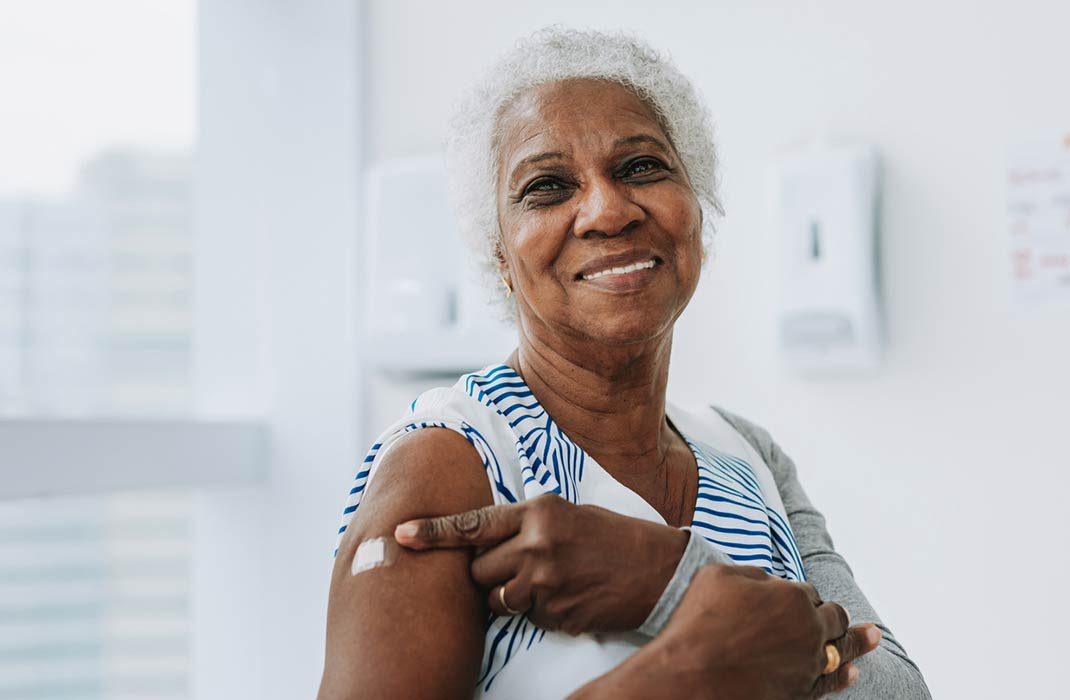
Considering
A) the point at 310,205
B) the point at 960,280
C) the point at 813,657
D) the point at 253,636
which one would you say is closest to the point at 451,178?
the point at 813,657

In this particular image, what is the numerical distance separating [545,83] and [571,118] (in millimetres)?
54

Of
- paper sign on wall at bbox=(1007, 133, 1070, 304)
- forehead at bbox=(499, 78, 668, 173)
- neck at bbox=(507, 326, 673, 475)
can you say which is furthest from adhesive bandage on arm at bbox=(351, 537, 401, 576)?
paper sign on wall at bbox=(1007, 133, 1070, 304)

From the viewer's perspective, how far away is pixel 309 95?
2129mm

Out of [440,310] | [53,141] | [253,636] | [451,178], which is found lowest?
[253,636]

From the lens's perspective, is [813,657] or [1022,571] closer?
[813,657]

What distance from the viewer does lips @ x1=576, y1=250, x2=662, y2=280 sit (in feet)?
3.36

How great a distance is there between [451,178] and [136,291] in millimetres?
1347

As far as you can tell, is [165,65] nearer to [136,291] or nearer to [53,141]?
[53,141]

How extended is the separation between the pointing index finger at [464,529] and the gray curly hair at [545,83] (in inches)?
17.1

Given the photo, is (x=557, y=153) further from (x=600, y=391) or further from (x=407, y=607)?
(x=407, y=607)

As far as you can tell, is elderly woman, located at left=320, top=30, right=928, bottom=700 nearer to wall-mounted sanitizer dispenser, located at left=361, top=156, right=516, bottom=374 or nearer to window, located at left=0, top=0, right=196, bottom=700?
wall-mounted sanitizer dispenser, located at left=361, top=156, right=516, bottom=374

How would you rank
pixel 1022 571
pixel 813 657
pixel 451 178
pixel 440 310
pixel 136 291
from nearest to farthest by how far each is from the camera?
1. pixel 813 657
2. pixel 451 178
3. pixel 1022 571
4. pixel 440 310
5. pixel 136 291

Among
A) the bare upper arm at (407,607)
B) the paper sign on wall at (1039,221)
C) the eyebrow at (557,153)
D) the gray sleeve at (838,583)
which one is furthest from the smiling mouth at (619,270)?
the paper sign on wall at (1039,221)

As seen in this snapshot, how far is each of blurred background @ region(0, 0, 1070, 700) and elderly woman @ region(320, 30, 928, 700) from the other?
416 mm
